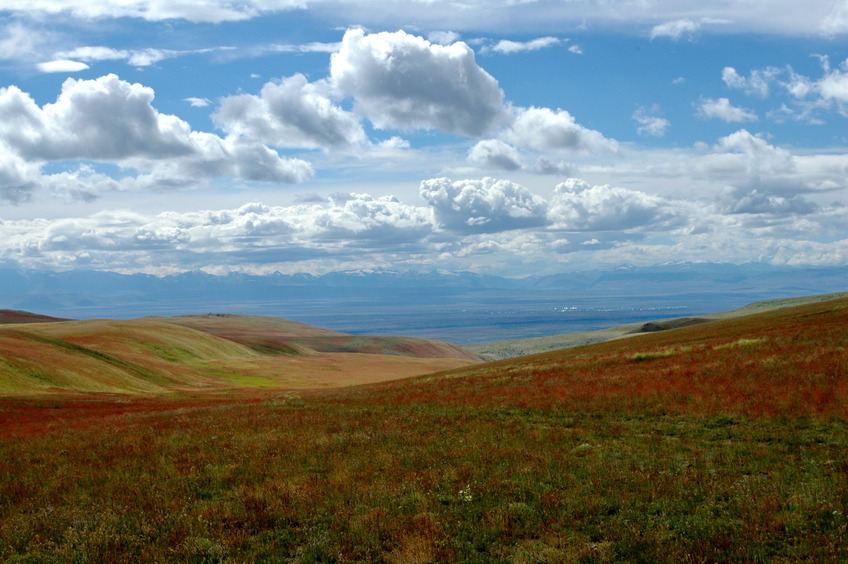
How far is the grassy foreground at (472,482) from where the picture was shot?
10.1m

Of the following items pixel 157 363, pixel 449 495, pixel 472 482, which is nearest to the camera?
pixel 449 495

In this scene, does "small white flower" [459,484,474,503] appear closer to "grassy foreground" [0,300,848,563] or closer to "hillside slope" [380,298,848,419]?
"grassy foreground" [0,300,848,563]

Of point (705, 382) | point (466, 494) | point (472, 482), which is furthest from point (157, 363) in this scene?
point (466, 494)

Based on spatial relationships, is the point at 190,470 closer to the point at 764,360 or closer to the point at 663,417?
the point at 663,417

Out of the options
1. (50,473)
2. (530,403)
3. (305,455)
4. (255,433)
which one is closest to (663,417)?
(530,403)

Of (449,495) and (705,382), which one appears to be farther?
(705,382)

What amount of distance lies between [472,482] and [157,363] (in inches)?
3663

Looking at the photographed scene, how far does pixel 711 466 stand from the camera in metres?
14.3

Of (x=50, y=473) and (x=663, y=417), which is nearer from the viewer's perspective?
(x=50, y=473)

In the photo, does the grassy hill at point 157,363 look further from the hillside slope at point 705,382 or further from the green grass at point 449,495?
the hillside slope at point 705,382

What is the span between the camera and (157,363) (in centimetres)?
9512

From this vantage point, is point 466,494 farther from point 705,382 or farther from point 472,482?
point 705,382

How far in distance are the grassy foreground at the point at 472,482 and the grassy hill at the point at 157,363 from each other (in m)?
40.6

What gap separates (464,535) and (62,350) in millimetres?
80220
